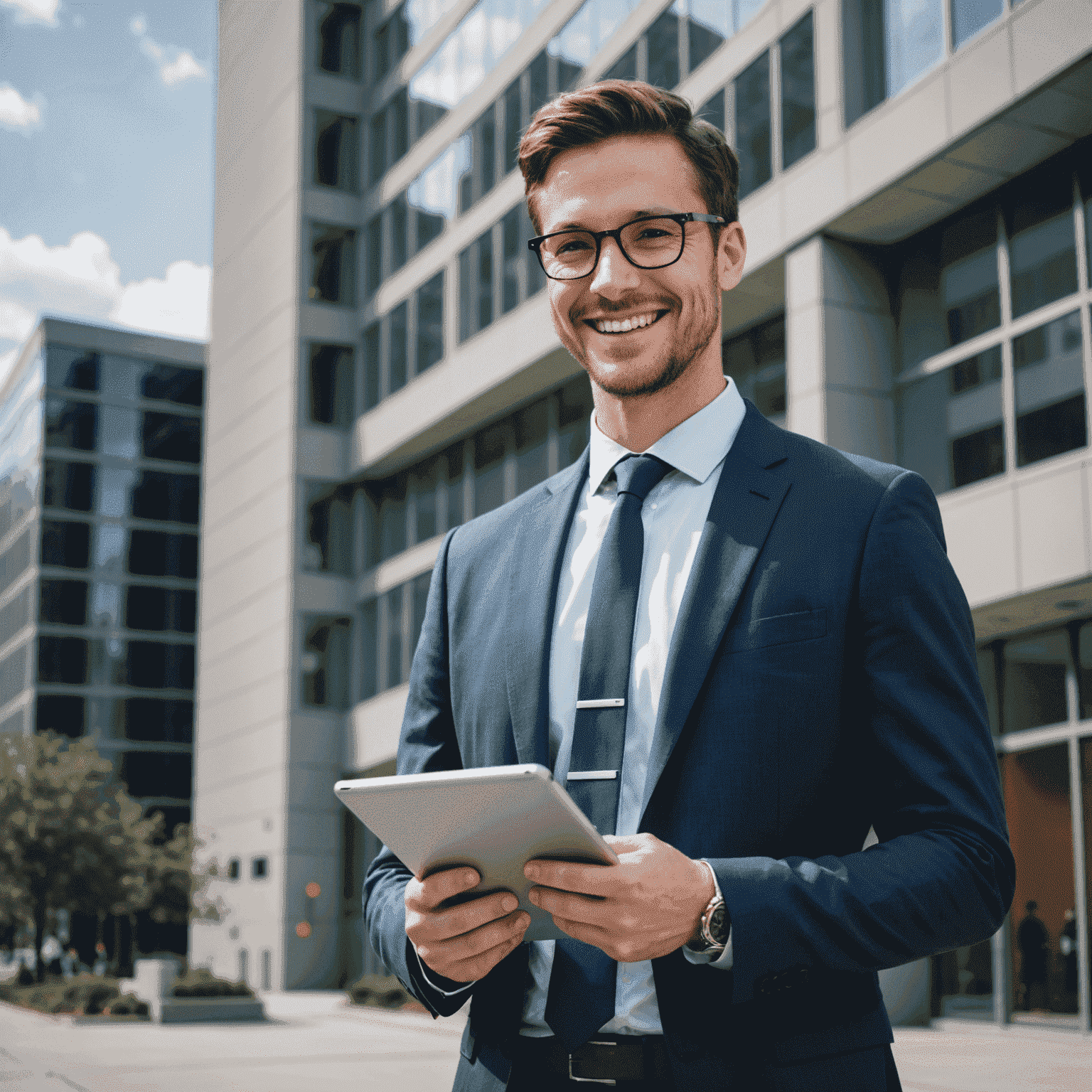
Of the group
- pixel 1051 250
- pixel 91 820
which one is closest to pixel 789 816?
pixel 1051 250

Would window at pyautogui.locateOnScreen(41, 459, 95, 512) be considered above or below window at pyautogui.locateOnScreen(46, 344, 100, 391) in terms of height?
below

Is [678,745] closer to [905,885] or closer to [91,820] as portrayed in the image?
[905,885]

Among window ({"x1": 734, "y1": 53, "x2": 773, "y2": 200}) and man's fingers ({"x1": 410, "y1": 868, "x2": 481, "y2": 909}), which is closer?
man's fingers ({"x1": 410, "y1": 868, "x2": 481, "y2": 909})

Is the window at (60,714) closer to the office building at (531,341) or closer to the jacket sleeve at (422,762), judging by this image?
the office building at (531,341)

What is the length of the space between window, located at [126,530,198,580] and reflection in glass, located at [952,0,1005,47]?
45.0 meters

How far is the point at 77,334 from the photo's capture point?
5469 cm

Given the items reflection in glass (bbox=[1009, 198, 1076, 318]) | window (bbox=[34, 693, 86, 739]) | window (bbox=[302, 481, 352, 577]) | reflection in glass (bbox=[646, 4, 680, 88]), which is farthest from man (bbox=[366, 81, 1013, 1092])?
window (bbox=[34, 693, 86, 739])

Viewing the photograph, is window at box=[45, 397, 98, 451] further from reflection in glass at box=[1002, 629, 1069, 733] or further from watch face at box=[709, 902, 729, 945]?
watch face at box=[709, 902, 729, 945]

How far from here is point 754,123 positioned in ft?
65.9

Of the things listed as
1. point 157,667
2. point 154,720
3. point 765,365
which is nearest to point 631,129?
point 765,365

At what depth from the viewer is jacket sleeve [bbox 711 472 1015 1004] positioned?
1849mm

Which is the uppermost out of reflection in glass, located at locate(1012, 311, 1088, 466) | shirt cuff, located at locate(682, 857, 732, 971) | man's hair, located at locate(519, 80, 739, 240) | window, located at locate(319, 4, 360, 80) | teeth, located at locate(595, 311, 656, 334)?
window, located at locate(319, 4, 360, 80)

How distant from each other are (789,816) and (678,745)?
184 millimetres

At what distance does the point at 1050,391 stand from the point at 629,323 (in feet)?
47.9
